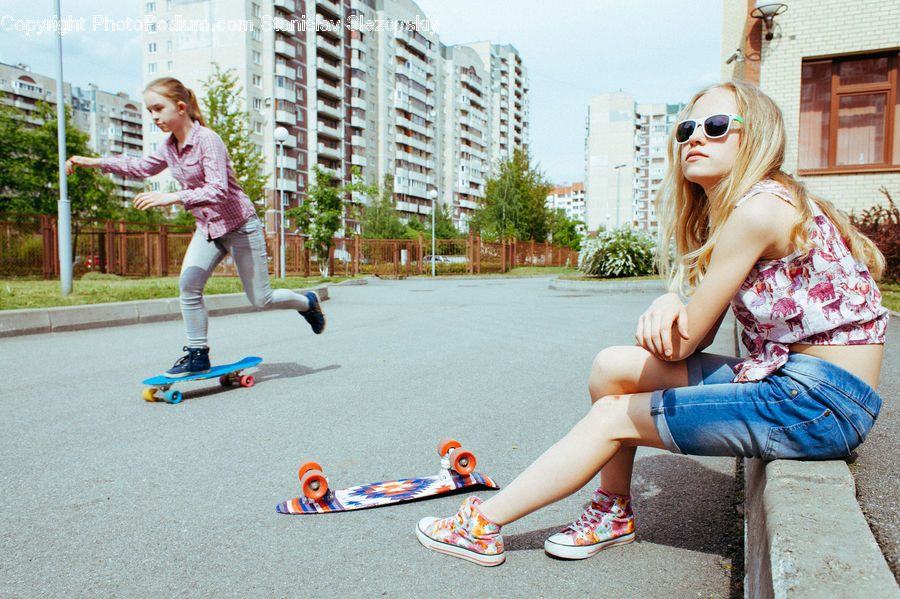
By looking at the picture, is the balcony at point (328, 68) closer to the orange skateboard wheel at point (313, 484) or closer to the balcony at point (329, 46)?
Answer: the balcony at point (329, 46)

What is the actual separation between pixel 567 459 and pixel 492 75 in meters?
132

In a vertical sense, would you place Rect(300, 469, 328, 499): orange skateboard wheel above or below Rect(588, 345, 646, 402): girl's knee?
below

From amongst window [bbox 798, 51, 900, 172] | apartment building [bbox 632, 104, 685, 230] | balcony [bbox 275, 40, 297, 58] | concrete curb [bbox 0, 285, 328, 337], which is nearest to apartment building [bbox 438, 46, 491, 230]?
balcony [bbox 275, 40, 297, 58]

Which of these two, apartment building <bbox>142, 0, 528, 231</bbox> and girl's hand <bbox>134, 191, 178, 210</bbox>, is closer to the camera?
girl's hand <bbox>134, 191, 178, 210</bbox>

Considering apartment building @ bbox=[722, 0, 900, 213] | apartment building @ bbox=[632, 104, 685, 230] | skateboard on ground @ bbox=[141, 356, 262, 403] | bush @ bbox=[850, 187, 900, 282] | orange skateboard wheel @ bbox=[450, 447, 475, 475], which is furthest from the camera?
apartment building @ bbox=[632, 104, 685, 230]

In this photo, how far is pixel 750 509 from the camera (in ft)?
6.96

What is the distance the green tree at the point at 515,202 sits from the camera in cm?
4734

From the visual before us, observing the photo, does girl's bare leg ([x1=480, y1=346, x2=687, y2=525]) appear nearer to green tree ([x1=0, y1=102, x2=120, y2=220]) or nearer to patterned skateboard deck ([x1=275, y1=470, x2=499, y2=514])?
patterned skateboard deck ([x1=275, y1=470, x2=499, y2=514])

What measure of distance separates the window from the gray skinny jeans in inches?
462

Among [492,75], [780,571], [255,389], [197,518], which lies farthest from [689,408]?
[492,75]

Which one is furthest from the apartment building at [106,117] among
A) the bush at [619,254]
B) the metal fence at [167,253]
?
the bush at [619,254]

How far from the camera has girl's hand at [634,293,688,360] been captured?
1.95 metres

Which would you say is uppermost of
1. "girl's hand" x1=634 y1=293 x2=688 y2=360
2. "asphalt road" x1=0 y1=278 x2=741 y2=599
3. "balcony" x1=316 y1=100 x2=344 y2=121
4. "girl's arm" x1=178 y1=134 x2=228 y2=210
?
"balcony" x1=316 y1=100 x2=344 y2=121

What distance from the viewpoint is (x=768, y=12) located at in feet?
39.9
